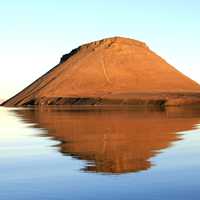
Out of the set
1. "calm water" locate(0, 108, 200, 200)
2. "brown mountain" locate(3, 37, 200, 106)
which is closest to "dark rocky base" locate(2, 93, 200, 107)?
"brown mountain" locate(3, 37, 200, 106)

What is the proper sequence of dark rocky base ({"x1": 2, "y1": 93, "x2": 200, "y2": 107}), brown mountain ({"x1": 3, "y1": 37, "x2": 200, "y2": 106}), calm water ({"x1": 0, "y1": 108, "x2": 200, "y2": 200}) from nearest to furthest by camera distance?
calm water ({"x1": 0, "y1": 108, "x2": 200, "y2": 200}) → dark rocky base ({"x1": 2, "y1": 93, "x2": 200, "y2": 107}) → brown mountain ({"x1": 3, "y1": 37, "x2": 200, "y2": 106})

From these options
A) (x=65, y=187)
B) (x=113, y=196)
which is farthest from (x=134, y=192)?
(x=65, y=187)

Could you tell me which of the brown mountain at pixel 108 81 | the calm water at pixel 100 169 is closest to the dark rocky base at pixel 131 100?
the brown mountain at pixel 108 81

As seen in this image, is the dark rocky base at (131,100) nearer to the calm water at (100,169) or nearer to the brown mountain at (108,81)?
the brown mountain at (108,81)

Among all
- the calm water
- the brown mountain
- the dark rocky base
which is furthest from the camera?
the brown mountain

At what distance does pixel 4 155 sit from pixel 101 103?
11380 cm

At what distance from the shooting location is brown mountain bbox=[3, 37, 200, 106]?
14295 cm

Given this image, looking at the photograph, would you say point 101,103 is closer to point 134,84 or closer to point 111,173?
point 134,84

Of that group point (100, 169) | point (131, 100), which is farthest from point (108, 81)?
point (100, 169)

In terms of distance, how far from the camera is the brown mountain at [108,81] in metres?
143

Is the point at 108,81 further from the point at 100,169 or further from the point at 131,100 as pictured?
the point at 100,169

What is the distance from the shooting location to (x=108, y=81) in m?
168

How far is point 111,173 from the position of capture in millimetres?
12594

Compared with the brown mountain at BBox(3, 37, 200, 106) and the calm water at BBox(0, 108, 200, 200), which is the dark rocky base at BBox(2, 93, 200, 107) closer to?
the brown mountain at BBox(3, 37, 200, 106)
